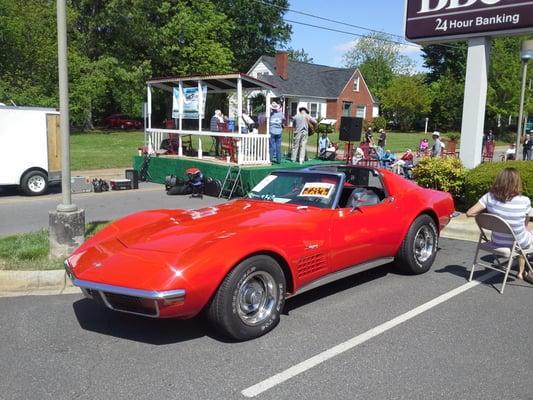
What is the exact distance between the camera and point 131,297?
3.83m

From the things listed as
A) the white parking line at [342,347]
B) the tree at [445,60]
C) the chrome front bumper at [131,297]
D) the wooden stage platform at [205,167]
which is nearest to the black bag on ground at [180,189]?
the wooden stage platform at [205,167]

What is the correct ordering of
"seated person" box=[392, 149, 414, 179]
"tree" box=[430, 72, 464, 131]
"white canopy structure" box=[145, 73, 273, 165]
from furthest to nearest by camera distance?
"tree" box=[430, 72, 464, 131], "seated person" box=[392, 149, 414, 179], "white canopy structure" box=[145, 73, 273, 165]

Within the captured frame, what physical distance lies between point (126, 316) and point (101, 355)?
80cm

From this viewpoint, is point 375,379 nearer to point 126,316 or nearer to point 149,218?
point 126,316

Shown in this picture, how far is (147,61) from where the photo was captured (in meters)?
39.1

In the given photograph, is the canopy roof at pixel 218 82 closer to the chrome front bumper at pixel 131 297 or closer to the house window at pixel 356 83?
the chrome front bumper at pixel 131 297

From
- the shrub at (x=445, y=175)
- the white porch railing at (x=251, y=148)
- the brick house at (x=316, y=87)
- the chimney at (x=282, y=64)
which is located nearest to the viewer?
the shrub at (x=445, y=175)

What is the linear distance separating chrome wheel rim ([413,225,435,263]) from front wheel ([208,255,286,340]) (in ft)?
8.06

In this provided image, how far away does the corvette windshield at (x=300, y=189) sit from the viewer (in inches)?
207

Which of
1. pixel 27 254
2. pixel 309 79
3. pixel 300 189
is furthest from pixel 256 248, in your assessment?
pixel 309 79

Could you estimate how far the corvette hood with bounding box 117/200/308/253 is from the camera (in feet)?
13.9

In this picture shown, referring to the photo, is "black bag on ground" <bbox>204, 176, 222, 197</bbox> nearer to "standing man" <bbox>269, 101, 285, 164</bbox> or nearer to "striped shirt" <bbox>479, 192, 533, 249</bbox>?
"standing man" <bbox>269, 101, 285, 164</bbox>

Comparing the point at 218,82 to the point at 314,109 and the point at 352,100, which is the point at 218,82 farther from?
the point at 352,100

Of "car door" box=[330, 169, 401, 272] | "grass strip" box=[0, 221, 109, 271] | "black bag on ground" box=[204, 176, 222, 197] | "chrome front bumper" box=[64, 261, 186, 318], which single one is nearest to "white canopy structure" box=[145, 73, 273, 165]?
"black bag on ground" box=[204, 176, 222, 197]
